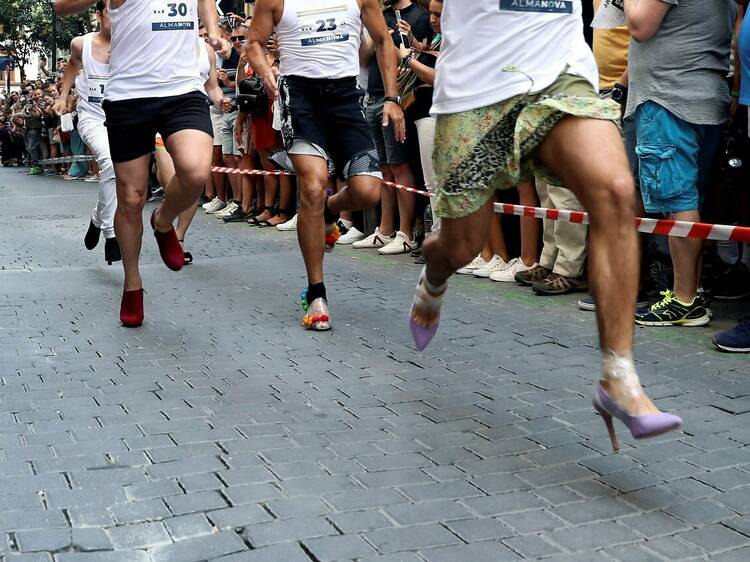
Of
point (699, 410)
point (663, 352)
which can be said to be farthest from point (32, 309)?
point (699, 410)

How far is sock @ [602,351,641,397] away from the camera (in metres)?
3.37

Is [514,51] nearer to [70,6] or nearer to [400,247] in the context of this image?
[70,6]

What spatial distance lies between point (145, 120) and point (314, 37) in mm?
1089

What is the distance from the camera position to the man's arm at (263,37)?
6414 mm

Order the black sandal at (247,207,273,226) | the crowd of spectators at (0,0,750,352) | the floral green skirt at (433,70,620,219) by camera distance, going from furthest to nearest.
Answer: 1. the black sandal at (247,207,273,226)
2. the crowd of spectators at (0,0,750,352)
3. the floral green skirt at (433,70,620,219)

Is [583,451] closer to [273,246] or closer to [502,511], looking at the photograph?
[502,511]

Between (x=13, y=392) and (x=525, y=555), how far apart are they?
8.99 ft

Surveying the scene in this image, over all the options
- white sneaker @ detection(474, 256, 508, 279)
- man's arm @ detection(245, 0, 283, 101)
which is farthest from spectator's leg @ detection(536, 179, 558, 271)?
man's arm @ detection(245, 0, 283, 101)

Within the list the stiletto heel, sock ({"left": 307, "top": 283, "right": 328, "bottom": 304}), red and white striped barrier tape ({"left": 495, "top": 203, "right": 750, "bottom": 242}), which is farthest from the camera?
sock ({"left": 307, "top": 283, "right": 328, "bottom": 304})

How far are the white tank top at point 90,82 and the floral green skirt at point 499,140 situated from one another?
5428 mm

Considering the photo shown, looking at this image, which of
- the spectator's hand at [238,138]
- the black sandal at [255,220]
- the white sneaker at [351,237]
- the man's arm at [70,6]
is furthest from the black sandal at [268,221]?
the man's arm at [70,6]

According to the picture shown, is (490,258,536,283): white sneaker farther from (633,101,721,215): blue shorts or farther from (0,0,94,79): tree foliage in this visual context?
(0,0,94,79): tree foliage

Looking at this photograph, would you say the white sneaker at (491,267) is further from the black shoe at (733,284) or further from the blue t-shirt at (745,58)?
the blue t-shirt at (745,58)

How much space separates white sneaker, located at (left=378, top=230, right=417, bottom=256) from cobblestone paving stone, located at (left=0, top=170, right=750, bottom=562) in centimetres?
250
